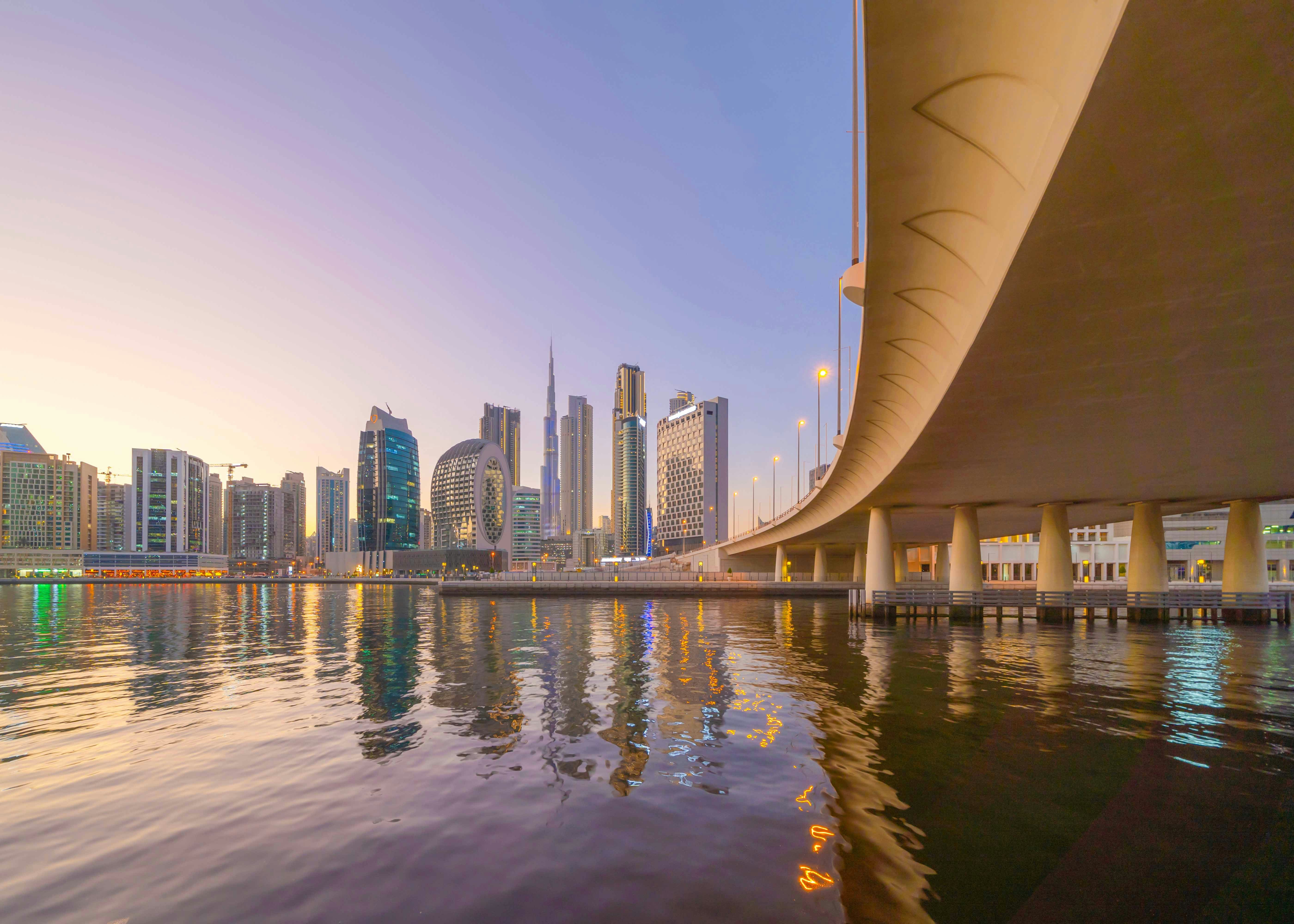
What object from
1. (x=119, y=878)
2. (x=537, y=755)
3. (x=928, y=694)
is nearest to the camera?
(x=119, y=878)

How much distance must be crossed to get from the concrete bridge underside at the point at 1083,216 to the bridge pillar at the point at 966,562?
936 inches

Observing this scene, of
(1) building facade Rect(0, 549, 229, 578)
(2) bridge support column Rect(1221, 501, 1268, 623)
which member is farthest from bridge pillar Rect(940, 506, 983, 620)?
(1) building facade Rect(0, 549, 229, 578)

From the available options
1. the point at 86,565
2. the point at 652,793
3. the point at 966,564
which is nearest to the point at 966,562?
the point at 966,564

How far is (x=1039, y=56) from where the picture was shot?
7.57m

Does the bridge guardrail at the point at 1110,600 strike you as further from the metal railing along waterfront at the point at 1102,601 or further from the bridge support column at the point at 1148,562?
the bridge support column at the point at 1148,562

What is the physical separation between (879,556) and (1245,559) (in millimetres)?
23409

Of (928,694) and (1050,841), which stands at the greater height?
(1050,841)

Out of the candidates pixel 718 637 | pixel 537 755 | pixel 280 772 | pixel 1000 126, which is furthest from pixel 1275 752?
pixel 718 637

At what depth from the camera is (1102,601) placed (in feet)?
140

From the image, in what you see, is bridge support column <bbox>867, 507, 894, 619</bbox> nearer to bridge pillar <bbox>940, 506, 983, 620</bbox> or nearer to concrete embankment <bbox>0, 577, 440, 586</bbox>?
bridge pillar <bbox>940, 506, 983, 620</bbox>

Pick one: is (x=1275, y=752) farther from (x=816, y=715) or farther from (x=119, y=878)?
(x=119, y=878)

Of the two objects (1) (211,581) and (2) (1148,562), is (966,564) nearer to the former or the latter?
(2) (1148,562)

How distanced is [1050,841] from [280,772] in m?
12.0

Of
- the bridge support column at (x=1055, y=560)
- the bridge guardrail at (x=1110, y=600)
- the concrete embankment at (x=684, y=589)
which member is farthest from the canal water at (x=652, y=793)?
the concrete embankment at (x=684, y=589)
